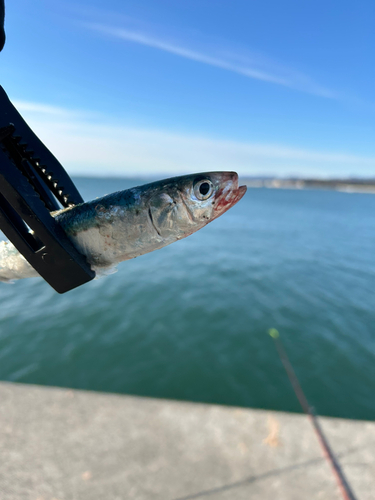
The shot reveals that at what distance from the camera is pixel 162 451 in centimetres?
502

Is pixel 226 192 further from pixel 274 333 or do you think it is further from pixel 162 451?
pixel 274 333

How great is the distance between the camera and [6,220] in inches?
53.3

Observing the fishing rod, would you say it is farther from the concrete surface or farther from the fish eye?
the fish eye

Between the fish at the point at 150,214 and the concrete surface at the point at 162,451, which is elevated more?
the fish at the point at 150,214

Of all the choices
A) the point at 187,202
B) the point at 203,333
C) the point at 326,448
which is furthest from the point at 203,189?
the point at 203,333

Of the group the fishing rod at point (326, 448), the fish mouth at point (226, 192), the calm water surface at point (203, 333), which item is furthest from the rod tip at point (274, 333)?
the fish mouth at point (226, 192)

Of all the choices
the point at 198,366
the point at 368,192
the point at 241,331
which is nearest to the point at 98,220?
the point at 198,366

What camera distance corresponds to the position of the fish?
1441 mm

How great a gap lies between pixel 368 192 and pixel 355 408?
212129 mm

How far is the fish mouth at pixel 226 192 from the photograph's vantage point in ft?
4.84

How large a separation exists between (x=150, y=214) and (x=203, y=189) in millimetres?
298

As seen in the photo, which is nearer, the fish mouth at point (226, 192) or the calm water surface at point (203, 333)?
the fish mouth at point (226, 192)

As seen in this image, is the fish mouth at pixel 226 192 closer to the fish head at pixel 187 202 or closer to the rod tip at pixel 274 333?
the fish head at pixel 187 202

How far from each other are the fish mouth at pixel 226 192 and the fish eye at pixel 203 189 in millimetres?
47
